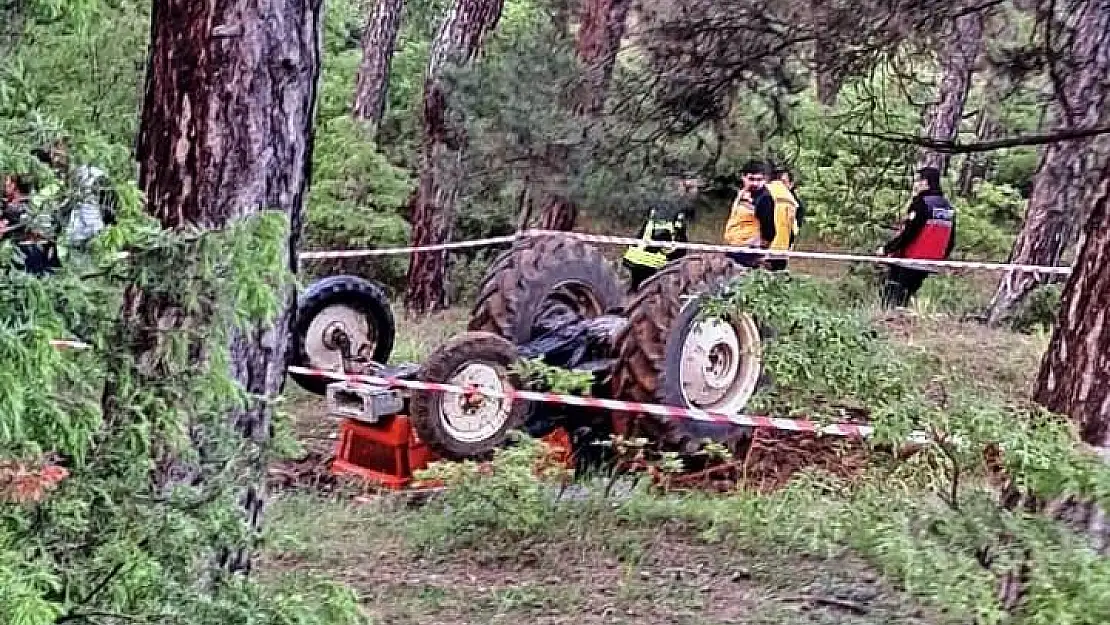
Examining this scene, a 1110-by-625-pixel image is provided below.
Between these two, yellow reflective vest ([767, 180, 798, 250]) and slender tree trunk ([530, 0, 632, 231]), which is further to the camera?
yellow reflective vest ([767, 180, 798, 250])

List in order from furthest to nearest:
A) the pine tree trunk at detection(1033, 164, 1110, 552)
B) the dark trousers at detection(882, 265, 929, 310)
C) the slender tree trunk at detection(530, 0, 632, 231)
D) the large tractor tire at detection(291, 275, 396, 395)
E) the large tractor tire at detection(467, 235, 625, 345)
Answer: the dark trousers at detection(882, 265, 929, 310) < the slender tree trunk at detection(530, 0, 632, 231) < the large tractor tire at detection(291, 275, 396, 395) < the large tractor tire at detection(467, 235, 625, 345) < the pine tree trunk at detection(1033, 164, 1110, 552)

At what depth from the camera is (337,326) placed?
27.0 feet

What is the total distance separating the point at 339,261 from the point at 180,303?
1453 centimetres

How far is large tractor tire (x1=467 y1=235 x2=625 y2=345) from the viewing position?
7.95m

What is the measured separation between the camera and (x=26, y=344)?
1929mm

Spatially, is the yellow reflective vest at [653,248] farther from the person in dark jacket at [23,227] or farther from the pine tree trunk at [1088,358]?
the person in dark jacket at [23,227]

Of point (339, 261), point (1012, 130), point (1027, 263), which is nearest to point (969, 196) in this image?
point (1012, 130)

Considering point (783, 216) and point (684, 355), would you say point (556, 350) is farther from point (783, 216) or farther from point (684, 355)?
point (783, 216)

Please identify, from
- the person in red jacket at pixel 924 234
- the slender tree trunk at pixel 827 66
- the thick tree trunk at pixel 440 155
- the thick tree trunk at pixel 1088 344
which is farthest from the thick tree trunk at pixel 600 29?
the thick tree trunk at pixel 1088 344

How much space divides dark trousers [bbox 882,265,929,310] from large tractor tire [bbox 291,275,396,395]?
254 inches

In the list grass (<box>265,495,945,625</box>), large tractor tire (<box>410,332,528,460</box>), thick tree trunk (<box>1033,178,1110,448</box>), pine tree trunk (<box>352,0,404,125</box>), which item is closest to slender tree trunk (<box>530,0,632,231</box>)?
large tractor tire (<box>410,332,528,460</box>)

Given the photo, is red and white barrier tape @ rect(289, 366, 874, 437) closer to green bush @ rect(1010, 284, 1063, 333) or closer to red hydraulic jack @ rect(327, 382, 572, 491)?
red hydraulic jack @ rect(327, 382, 572, 491)

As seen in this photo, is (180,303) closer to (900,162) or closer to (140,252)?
(140,252)

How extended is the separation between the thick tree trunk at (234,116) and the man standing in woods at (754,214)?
861 centimetres
